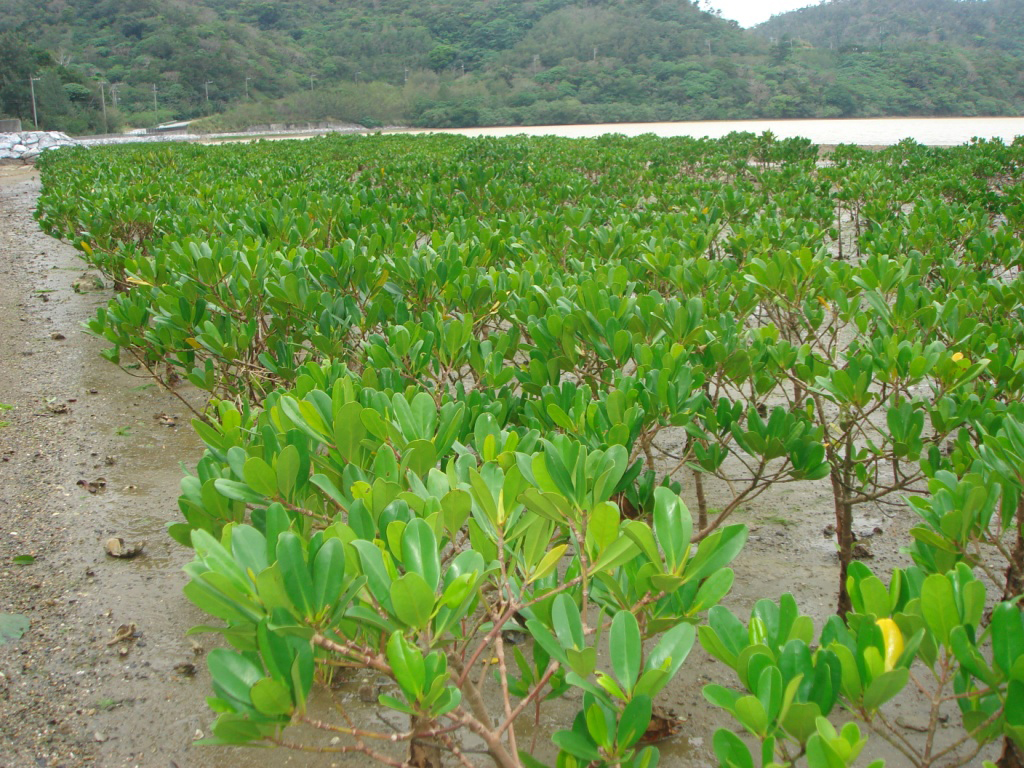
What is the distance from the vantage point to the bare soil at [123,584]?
1.84m

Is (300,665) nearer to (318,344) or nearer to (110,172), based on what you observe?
(318,344)

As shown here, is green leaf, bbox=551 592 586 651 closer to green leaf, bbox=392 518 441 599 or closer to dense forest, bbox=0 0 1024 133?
green leaf, bbox=392 518 441 599

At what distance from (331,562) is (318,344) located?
169cm

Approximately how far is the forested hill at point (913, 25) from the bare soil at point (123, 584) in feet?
231

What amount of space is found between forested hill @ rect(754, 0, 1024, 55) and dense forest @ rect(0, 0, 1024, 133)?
0.85 feet

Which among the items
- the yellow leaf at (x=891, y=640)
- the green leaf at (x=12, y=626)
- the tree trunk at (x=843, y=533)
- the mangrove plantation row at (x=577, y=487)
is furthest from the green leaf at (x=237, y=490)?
the tree trunk at (x=843, y=533)

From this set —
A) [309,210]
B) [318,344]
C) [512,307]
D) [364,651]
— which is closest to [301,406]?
[364,651]

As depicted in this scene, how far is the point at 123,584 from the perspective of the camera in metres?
2.52

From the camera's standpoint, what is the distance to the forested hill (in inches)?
2608

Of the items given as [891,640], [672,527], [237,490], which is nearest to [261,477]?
[237,490]

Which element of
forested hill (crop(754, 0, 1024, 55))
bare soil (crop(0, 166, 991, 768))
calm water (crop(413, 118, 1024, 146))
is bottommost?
bare soil (crop(0, 166, 991, 768))

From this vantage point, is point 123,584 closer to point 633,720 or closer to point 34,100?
point 633,720

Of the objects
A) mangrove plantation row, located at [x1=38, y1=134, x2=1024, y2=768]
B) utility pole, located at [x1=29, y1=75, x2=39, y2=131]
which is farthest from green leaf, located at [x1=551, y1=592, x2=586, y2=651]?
utility pole, located at [x1=29, y1=75, x2=39, y2=131]

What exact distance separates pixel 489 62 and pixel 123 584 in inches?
2893
